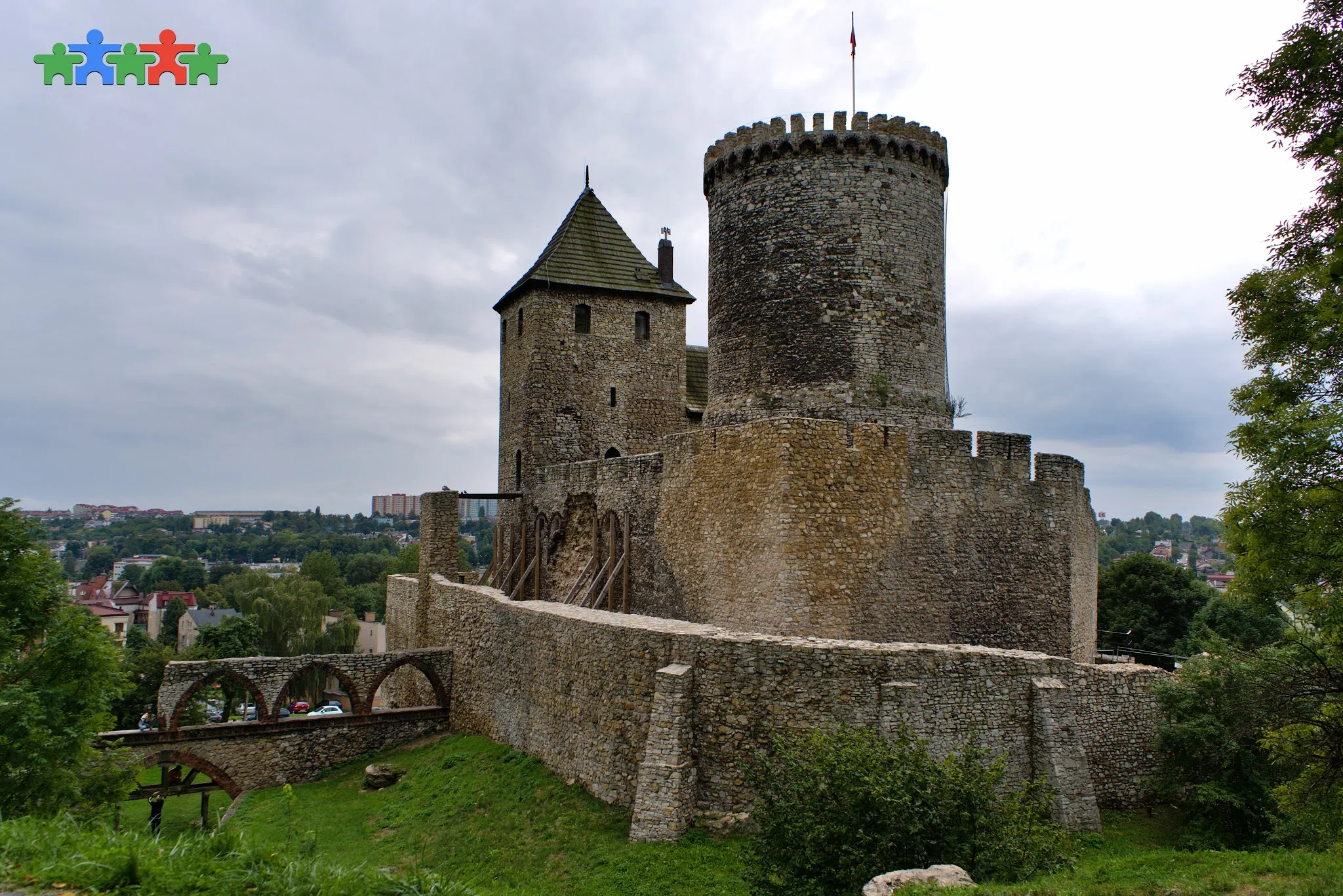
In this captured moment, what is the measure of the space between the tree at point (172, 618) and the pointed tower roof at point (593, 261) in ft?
187

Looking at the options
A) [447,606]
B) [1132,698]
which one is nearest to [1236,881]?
[1132,698]

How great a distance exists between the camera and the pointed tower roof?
81.0 ft

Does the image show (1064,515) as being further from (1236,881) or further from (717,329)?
(1236,881)

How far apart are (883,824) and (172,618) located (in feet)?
256

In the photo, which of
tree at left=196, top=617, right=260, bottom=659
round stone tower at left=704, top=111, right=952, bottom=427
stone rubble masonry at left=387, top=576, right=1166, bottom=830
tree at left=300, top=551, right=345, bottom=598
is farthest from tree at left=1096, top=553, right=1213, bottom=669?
tree at left=300, top=551, right=345, bottom=598

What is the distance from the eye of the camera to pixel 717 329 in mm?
16609

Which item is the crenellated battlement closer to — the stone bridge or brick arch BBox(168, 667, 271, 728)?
the stone bridge

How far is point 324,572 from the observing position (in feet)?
240

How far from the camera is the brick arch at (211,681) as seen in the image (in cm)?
1812

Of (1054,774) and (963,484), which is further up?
(963,484)

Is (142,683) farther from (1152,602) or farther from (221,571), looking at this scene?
(221,571)

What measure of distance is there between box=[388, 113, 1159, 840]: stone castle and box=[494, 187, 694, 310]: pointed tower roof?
7.07 meters

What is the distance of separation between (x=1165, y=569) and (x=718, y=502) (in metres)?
29.4

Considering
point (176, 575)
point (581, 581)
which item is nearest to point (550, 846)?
point (581, 581)
